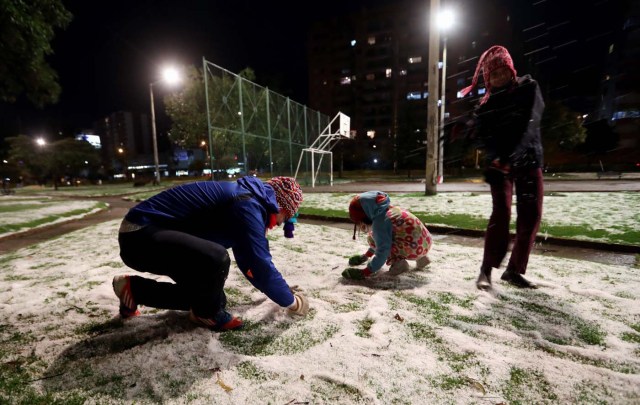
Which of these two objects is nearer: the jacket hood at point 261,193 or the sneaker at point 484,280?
the jacket hood at point 261,193

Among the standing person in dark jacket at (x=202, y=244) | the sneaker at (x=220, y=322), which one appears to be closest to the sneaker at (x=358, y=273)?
the standing person in dark jacket at (x=202, y=244)

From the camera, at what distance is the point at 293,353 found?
1816 millimetres

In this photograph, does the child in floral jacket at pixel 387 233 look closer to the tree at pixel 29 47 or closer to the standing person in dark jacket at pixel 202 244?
the standing person in dark jacket at pixel 202 244

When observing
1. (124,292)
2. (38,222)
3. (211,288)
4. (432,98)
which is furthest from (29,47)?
(432,98)

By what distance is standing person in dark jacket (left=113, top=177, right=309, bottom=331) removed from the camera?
1827 mm

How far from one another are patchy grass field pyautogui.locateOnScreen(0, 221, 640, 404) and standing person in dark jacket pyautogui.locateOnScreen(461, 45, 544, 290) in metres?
0.38

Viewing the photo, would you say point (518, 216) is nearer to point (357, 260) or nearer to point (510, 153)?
point (510, 153)

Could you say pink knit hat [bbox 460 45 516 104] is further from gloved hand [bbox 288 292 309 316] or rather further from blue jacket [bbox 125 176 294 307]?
gloved hand [bbox 288 292 309 316]

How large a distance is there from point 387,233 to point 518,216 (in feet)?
3.78

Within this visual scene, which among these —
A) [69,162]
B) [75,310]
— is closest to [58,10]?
[75,310]

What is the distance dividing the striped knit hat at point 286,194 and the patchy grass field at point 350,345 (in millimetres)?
826

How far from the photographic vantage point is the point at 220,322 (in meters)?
2.06

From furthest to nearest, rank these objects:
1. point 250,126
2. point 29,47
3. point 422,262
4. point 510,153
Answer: point 250,126, point 29,47, point 422,262, point 510,153

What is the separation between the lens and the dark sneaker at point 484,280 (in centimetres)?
272
